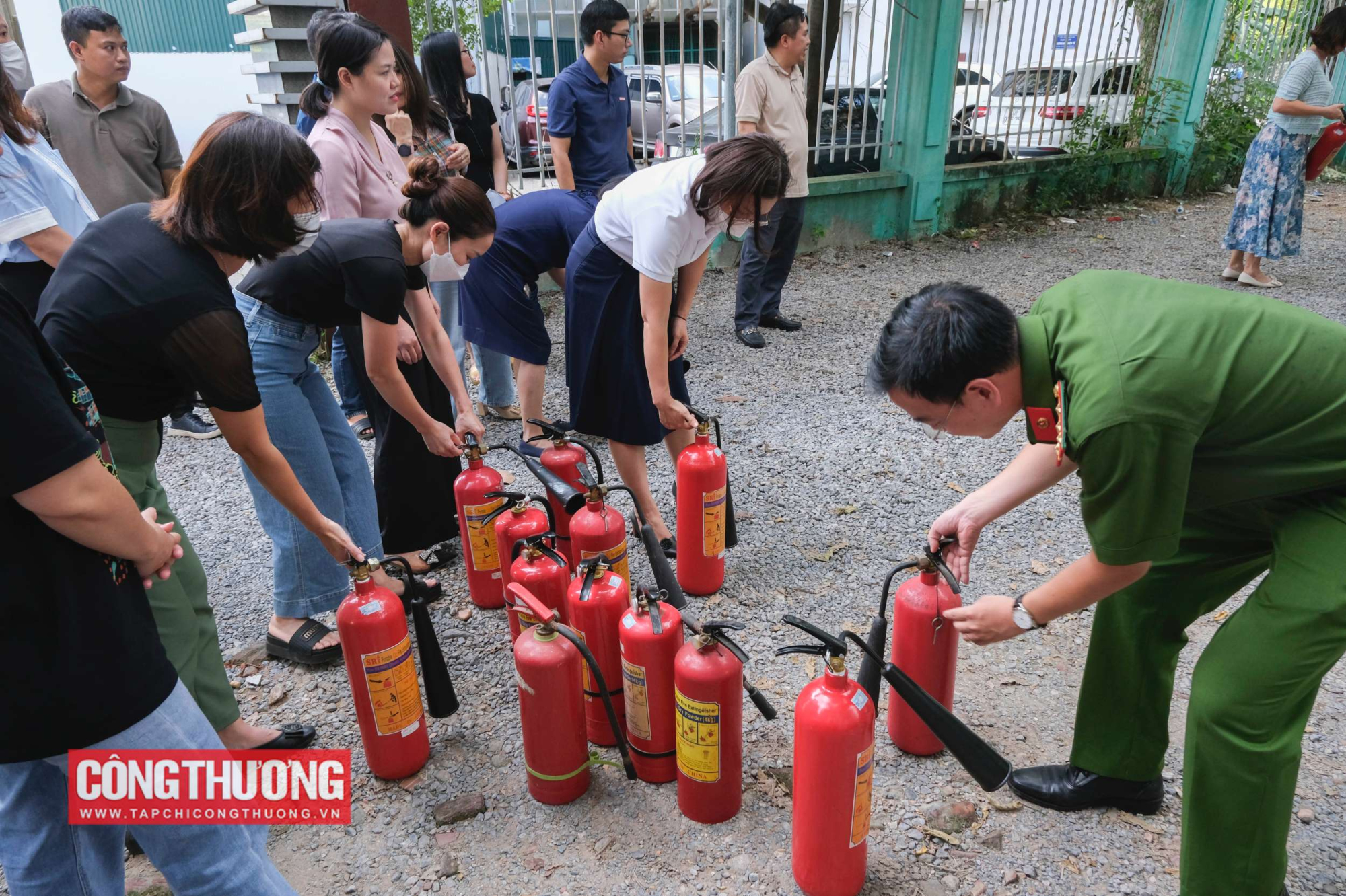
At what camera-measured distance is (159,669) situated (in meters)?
1.44

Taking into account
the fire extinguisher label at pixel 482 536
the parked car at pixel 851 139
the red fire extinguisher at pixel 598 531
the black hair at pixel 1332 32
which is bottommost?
the fire extinguisher label at pixel 482 536

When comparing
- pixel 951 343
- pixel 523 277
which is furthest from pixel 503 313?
pixel 951 343

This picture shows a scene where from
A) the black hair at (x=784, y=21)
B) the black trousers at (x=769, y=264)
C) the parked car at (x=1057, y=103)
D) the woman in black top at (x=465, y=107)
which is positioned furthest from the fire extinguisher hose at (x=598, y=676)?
the parked car at (x=1057, y=103)

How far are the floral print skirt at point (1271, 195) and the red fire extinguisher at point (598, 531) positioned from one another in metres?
6.03

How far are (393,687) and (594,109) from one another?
377 centimetres

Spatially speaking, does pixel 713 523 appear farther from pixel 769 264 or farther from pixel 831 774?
pixel 769 264

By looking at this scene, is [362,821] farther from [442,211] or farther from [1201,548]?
[1201,548]

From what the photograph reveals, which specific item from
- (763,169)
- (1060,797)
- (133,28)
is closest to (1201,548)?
(1060,797)

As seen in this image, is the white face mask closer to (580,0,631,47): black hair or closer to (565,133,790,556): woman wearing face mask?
(565,133,790,556): woman wearing face mask

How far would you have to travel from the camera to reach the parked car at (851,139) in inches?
292

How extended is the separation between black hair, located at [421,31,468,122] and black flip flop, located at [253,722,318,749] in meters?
3.38

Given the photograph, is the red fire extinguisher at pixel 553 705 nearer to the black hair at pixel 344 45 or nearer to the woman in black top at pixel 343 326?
the woman in black top at pixel 343 326

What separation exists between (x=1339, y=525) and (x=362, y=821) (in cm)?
234

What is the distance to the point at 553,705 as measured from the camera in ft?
7.05
